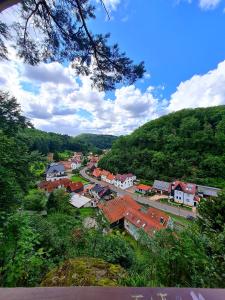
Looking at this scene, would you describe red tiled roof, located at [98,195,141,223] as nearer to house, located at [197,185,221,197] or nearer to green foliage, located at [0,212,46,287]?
green foliage, located at [0,212,46,287]

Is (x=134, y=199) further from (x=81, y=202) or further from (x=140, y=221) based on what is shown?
(x=140, y=221)

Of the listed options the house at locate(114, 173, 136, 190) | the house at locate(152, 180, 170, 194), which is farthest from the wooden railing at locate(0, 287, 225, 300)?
the house at locate(114, 173, 136, 190)

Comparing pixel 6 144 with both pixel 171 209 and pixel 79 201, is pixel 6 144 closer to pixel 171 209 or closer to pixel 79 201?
pixel 79 201

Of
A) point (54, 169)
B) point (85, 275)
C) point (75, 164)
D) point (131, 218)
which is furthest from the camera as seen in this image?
point (75, 164)

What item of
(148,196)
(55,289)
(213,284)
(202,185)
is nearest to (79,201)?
(148,196)

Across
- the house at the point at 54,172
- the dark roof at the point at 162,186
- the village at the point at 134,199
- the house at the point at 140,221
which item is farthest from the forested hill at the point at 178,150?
the house at the point at 140,221

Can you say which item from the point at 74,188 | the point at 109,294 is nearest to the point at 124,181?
the point at 74,188
